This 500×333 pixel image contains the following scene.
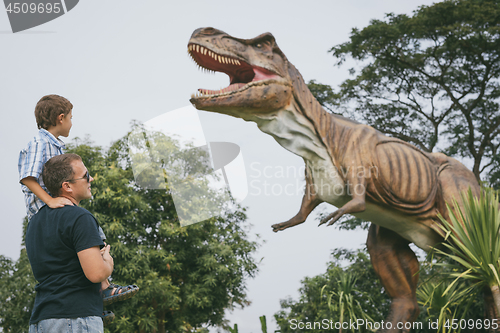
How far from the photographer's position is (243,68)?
4.15 m

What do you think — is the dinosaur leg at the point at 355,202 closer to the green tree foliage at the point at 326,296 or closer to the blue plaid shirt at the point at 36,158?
the blue plaid shirt at the point at 36,158

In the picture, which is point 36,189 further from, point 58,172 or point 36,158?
point 58,172

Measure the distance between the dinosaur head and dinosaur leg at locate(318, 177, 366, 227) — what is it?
2.88 ft

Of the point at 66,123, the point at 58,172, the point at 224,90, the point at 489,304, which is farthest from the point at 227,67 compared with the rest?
the point at 489,304

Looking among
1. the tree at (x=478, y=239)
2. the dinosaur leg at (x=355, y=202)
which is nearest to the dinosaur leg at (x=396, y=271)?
the tree at (x=478, y=239)

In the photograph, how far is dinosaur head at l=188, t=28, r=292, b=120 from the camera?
3867 millimetres

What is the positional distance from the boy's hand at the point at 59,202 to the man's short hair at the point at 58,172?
0.20 feet

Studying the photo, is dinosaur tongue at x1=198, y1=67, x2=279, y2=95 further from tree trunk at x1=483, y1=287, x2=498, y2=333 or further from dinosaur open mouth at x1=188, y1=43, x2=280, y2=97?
tree trunk at x1=483, y1=287, x2=498, y2=333

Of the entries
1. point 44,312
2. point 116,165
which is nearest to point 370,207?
point 44,312

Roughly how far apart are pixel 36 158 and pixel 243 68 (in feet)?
6.80

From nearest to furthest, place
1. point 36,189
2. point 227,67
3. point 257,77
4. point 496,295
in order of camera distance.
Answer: point 36,189 → point 257,77 → point 227,67 → point 496,295

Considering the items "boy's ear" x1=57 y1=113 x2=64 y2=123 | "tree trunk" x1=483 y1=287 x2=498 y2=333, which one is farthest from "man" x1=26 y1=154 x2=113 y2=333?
"tree trunk" x1=483 y1=287 x2=498 y2=333

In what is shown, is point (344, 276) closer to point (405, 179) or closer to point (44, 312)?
point (405, 179)

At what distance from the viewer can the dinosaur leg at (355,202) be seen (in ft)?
12.1
